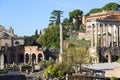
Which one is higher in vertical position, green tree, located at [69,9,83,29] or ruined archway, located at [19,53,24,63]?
green tree, located at [69,9,83,29]

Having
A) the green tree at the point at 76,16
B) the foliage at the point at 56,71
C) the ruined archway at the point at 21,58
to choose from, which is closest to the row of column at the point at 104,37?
the foliage at the point at 56,71

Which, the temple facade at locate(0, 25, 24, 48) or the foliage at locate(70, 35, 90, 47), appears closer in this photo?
the foliage at locate(70, 35, 90, 47)

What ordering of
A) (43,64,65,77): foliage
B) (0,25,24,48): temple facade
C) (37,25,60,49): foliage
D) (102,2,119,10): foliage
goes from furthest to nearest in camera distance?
(102,2,119,10): foliage, (0,25,24,48): temple facade, (37,25,60,49): foliage, (43,64,65,77): foliage

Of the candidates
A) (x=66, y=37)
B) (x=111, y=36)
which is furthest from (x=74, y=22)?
(x=111, y=36)

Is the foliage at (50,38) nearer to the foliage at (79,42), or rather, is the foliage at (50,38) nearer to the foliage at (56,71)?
the foliage at (79,42)

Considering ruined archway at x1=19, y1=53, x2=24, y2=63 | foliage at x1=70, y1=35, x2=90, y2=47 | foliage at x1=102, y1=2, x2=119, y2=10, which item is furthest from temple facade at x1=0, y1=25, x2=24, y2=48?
foliage at x1=102, y1=2, x2=119, y2=10

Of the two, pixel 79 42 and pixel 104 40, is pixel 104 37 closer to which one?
pixel 104 40

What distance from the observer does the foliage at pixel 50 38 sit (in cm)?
7544

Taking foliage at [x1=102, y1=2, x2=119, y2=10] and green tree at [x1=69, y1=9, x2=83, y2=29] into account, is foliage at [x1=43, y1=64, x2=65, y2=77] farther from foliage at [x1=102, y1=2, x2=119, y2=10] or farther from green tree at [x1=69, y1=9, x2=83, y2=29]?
foliage at [x1=102, y1=2, x2=119, y2=10]

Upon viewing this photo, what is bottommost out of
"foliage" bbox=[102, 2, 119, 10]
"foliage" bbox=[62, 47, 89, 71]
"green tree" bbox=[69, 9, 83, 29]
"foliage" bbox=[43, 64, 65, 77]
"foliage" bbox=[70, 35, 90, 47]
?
"foliage" bbox=[43, 64, 65, 77]

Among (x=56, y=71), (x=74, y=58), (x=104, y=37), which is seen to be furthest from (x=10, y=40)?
(x=74, y=58)

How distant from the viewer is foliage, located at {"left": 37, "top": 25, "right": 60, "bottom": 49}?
75.4 metres

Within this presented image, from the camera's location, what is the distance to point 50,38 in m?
76.4

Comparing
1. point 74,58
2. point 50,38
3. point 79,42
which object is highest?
point 50,38
